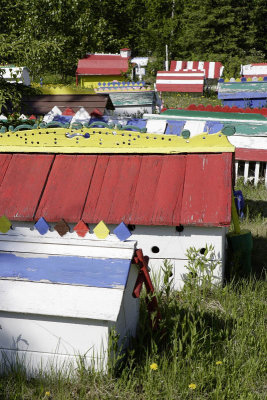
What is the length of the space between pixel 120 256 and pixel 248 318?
1.32 m

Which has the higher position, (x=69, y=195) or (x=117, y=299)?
(x=69, y=195)

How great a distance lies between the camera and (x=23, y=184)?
4.26 meters

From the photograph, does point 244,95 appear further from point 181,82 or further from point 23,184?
point 23,184

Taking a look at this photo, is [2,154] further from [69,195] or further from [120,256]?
[120,256]

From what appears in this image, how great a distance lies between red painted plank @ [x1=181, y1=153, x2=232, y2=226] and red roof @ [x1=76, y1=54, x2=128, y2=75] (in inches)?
636

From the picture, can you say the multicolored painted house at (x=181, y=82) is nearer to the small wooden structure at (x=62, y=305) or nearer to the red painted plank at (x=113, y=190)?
the red painted plank at (x=113, y=190)

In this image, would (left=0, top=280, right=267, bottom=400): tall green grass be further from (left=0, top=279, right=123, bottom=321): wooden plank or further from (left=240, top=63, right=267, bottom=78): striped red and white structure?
(left=240, top=63, right=267, bottom=78): striped red and white structure

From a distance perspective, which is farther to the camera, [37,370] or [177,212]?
[177,212]

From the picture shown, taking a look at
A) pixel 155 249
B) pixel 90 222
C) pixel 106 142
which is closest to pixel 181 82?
pixel 106 142

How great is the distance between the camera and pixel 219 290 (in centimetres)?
392

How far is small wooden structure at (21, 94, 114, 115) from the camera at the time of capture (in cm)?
803

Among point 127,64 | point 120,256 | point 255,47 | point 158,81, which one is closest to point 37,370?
point 120,256

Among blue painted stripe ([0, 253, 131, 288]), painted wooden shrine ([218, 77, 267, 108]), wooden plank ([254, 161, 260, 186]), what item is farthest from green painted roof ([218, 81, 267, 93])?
blue painted stripe ([0, 253, 131, 288])

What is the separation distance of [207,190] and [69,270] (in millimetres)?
1689
